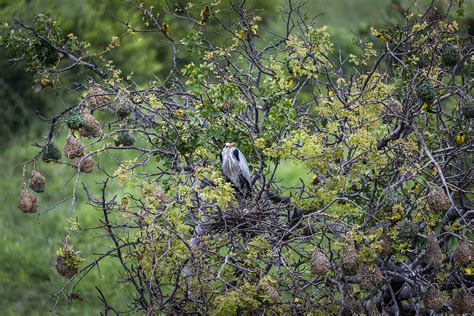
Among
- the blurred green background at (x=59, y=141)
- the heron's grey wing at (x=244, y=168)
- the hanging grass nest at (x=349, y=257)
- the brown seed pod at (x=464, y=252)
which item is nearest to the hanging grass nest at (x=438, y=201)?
the brown seed pod at (x=464, y=252)

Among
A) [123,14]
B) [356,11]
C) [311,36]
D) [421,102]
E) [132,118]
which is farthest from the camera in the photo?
[123,14]

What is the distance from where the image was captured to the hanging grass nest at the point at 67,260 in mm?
5609

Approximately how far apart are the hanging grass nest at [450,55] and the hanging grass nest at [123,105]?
83.0 inches

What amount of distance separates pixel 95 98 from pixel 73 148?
53 centimetres

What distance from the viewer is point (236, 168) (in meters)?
6.30

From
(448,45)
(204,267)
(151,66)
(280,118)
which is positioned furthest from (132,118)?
(151,66)

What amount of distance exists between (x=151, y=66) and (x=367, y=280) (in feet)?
26.5

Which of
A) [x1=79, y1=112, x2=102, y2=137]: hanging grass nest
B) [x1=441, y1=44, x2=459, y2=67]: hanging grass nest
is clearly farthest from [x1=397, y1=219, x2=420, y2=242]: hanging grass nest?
[x1=79, y1=112, x2=102, y2=137]: hanging grass nest

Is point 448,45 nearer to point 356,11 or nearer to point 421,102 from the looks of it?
point 421,102

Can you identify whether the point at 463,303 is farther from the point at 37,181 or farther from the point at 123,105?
the point at 37,181

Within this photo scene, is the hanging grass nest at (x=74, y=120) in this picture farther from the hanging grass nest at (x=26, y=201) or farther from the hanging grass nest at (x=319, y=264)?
the hanging grass nest at (x=319, y=264)

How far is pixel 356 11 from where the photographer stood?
11633 millimetres

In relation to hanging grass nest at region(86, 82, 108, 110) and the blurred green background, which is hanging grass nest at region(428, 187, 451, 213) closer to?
hanging grass nest at region(86, 82, 108, 110)

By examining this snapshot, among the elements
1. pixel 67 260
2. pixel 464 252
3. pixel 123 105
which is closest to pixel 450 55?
pixel 464 252
